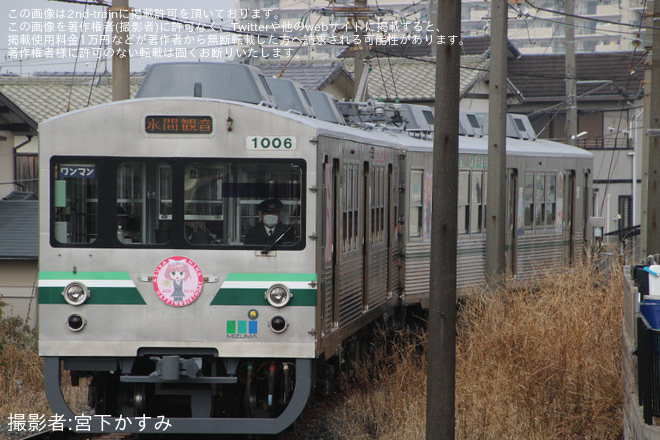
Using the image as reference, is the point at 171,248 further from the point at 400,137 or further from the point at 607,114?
the point at 607,114

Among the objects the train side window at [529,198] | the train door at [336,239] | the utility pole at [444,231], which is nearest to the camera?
the utility pole at [444,231]

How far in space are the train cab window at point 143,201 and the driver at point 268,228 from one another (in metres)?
0.68

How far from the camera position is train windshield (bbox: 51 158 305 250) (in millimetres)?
7723

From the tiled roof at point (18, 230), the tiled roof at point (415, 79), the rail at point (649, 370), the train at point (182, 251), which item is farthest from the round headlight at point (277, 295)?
the tiled roof at point (415, 79)

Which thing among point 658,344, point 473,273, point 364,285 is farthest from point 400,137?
point 658,344

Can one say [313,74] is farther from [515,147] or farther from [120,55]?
[120,55]

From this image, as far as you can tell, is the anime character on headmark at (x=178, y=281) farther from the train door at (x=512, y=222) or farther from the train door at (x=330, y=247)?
the train door at (x=512, y=222)

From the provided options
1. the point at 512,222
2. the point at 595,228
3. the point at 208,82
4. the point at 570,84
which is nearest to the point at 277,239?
the point at 208,82

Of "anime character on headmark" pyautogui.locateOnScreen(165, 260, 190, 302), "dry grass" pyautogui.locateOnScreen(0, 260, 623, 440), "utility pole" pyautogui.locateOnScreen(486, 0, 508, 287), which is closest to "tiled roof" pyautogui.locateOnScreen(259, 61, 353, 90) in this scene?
"utility pole" pyautogui.locateOnScreen(486, 0, 508, 287)

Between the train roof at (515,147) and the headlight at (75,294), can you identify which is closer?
the headlight at (75,294)

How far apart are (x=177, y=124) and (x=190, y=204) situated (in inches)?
25.9

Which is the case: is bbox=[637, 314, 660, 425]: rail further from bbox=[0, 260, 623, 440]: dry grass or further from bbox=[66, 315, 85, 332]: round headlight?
bbox=[66, 315, 85, 332]: round headlight

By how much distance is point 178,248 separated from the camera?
7.71m

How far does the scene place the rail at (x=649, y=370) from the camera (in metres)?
5.79
